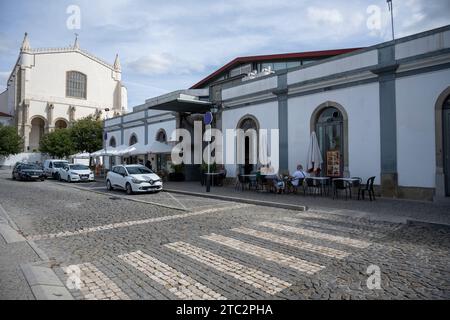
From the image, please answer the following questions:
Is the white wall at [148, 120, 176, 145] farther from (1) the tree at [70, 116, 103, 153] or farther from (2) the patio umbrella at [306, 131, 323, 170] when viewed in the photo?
(1) the tree at [70, 116, 103, 153]

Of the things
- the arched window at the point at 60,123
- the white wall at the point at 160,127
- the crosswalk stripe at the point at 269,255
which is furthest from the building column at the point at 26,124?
the crosswalk stripe at the point at 269,255

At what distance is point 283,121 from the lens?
1592 centimetres

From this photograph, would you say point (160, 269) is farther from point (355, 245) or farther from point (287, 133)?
point (287, 133)

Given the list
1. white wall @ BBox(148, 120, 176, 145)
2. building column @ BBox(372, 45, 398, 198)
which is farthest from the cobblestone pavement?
white wall @ BBox(148, 120, 176, 145)

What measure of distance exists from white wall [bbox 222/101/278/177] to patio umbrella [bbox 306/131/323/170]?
2936mm

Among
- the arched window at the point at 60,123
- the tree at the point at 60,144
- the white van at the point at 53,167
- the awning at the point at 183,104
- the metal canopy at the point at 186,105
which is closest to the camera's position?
the awning at the point at 183,104

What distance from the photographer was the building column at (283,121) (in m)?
15.7

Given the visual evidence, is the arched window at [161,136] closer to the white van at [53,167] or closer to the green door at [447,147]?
the white van at [53,167]

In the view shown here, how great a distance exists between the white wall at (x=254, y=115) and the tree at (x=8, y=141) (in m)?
42.2

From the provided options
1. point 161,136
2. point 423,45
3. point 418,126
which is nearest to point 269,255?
point 418,126

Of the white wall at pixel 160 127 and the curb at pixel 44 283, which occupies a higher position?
the white wall at pixel 160 127

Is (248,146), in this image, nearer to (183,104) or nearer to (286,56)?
(183,104)

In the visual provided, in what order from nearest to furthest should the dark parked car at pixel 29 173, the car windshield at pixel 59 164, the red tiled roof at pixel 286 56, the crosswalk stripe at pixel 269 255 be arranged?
the crosswalk stripe at pixel 269 255 < the dark parked car at pixel 29 173 < the car windshield at pixel 59 164 < the red tiled roof at pixel 286 56

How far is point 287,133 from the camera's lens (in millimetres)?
15719
